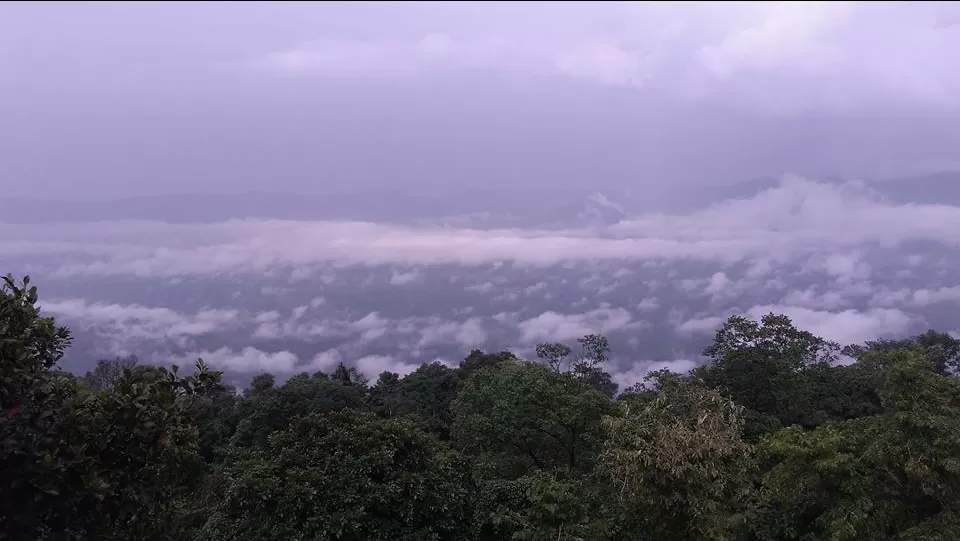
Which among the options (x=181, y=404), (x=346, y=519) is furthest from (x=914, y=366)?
(x=181, y=404)

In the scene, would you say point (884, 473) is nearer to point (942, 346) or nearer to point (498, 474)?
point (498, 474)

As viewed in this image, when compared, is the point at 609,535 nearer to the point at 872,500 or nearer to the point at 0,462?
the point at 872,500

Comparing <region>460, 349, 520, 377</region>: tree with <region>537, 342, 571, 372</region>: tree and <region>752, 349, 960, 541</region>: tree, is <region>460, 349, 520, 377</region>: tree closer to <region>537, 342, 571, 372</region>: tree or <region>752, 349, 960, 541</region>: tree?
<region>537, 342, 571, 372</region>: tree

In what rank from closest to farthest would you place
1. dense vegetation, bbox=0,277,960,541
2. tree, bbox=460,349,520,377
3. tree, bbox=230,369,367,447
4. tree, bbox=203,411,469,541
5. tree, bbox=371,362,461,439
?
dense vegetation, bbox=0,277,960,541
tree, bbox=203,411,469,541
tree, bbox=230,369,367,447
tree, bbox=371,362,461,439
tree, bbox=460,349,520,377

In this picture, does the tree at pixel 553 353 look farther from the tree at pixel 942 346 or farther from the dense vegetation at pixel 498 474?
the tree at pixel 942 346

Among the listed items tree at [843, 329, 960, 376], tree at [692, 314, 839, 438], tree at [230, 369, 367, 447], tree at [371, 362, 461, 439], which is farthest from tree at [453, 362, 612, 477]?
tree at [843, 329, 960, 376]
